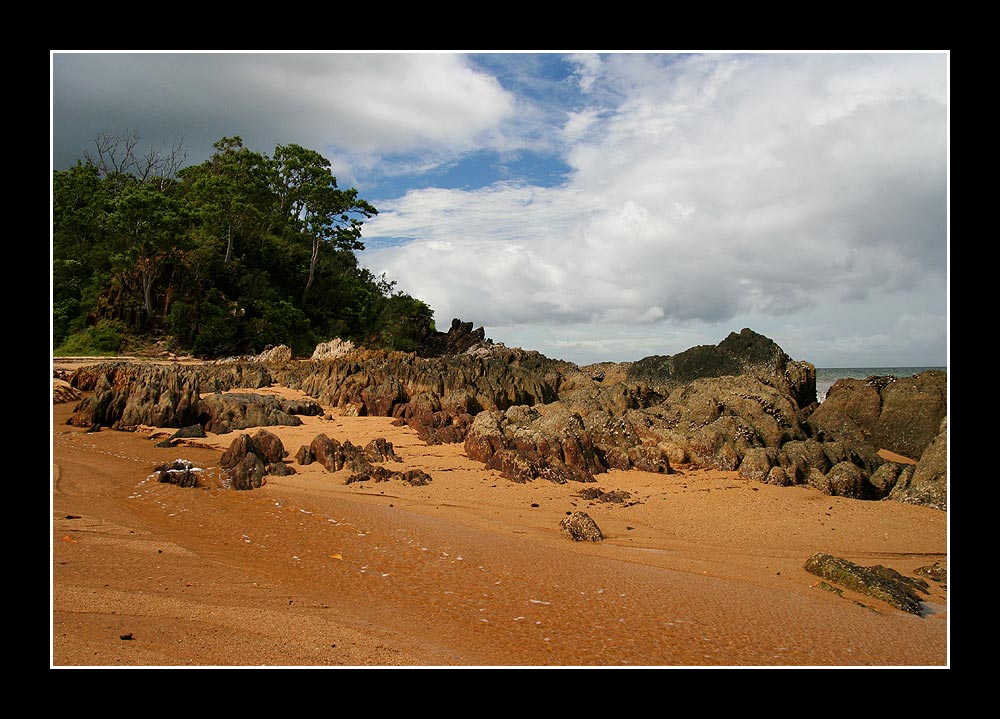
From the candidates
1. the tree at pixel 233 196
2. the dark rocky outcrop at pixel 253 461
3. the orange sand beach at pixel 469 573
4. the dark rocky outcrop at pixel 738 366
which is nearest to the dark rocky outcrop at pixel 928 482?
the orange sand beach at pixel 469 573

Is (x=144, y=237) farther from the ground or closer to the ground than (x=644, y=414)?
farther from the ground

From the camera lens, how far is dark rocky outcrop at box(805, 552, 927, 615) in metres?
4.14

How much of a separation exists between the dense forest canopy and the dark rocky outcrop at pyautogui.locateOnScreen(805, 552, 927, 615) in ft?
65.3

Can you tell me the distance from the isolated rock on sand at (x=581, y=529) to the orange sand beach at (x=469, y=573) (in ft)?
0.40

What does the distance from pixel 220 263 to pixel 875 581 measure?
33.4 m

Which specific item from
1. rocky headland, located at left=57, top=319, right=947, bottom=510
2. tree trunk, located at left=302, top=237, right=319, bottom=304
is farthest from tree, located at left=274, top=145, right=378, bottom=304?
rocky headland, located at left=57, top=319, right=947, bottom=510

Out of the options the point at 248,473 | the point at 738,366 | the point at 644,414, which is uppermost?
the point at 738,366

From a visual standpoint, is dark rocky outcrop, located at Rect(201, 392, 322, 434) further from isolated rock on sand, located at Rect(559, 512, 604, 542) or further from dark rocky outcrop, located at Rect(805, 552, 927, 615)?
dark rocky outcrop, located at Rect(805, 552, 927, 615)

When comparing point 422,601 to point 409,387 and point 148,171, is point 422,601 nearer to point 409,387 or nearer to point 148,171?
point 409,387

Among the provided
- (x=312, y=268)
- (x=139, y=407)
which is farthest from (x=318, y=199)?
(x=139, y=407)

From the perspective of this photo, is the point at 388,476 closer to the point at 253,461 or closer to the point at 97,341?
the point at 253,461

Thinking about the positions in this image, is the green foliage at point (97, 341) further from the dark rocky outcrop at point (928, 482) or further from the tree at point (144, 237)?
the dark rocky outcrop at point (928, 482)

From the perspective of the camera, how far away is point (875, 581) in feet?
14.1
